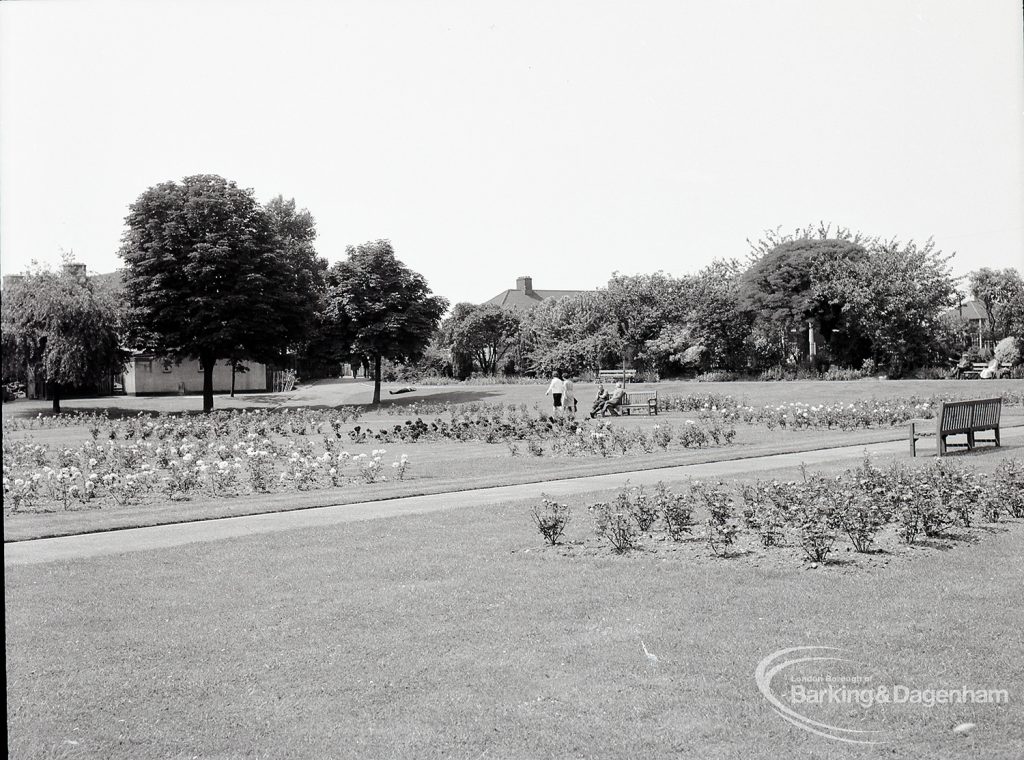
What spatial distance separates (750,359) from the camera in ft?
148

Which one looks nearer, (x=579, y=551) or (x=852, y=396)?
(x=579, y=551)

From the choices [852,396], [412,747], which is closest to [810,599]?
[412,747]

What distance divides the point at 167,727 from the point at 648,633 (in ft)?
8.65

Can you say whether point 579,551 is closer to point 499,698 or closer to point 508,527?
point 508,527

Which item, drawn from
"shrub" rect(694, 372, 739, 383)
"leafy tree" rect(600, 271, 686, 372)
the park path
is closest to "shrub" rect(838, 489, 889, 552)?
the park path

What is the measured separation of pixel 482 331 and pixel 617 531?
51.3 meters

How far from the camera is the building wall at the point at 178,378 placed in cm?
4994

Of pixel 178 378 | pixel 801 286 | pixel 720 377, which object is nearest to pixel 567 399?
pixel 720 377

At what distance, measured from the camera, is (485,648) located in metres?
5.12

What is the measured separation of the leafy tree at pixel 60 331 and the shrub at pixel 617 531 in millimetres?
31823

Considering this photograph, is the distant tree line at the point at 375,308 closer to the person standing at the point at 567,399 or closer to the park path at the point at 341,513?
the person standing at the point at 567,399

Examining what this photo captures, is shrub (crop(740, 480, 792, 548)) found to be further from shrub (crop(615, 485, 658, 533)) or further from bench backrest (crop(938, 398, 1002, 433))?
bench backrest (crop(938, 398, 1002, 433))

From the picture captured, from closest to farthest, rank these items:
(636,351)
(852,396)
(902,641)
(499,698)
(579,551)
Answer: (499,698)
(902,641)
(579,551)
(852,396)
(636,351)

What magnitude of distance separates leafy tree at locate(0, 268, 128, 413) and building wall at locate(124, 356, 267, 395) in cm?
1260
